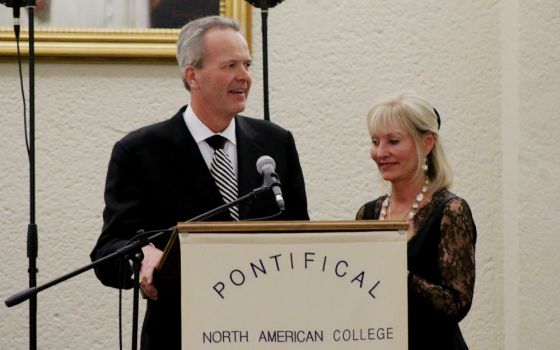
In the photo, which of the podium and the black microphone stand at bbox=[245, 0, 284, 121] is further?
the black microphone stand at bbox=[245, 0, 284, 121]

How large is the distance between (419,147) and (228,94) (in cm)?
57

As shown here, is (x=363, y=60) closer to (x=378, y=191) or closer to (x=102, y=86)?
(x=378, y=191)

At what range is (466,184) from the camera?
3.87 metres

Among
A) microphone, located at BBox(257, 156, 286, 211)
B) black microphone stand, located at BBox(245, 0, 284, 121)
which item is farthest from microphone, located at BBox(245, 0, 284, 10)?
microphone, located at BBox(257, 156, 286, 211)

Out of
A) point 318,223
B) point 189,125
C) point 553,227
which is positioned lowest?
point 553,227

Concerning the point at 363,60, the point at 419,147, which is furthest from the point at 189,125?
the point at 363,60

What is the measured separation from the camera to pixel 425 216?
2.67m

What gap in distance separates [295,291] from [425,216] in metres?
0.77

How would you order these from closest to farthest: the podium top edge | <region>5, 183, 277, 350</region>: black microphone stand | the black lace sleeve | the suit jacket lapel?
the podium top edge → <region>5, 183, 277, 350</region>: black microphone stand → the black lace sleeve → the suit jacket lapel

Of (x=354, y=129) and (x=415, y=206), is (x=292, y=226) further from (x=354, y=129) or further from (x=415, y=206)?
(x=354, y=129)

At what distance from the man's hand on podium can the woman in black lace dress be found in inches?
26.1

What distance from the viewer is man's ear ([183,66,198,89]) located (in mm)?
2850

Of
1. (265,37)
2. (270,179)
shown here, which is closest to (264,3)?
(265,37)

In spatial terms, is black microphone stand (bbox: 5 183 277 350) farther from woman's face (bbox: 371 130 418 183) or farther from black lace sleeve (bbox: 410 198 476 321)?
woman's face (bbox: 371 130 418 183)
